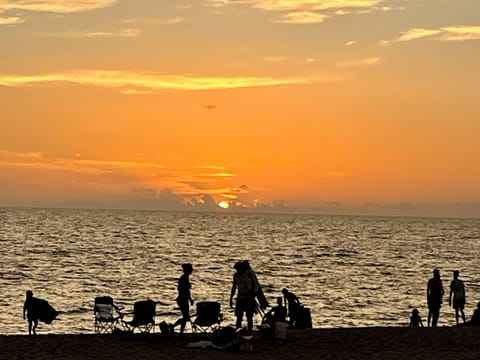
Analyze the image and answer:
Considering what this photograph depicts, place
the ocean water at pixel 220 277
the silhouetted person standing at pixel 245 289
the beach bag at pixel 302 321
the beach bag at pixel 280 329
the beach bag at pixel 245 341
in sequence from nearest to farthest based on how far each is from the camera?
the beach bag at pixel 245 341 → the silhouetted person standing at pixel 245 289 → the beach bag at pixel 280 329 → the beach bag at pixel 302 321 → the ocean water at pixel 220 277

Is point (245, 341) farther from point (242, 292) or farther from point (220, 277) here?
point (220, 277)

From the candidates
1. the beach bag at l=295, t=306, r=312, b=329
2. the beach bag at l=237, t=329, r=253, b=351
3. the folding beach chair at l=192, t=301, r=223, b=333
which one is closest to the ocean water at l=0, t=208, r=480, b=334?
the beach bag at l=295, t=306, r=312, b=329

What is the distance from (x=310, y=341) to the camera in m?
20.0

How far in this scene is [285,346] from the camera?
19188mm

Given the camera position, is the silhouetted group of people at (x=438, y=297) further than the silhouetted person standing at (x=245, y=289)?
Yes

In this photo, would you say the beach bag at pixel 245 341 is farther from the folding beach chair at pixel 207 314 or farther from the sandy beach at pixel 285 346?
the folding beach chair at pixel 207 314

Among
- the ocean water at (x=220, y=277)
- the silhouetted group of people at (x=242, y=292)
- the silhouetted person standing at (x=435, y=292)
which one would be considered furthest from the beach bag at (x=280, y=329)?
the ocean water at (x=220, y=277)

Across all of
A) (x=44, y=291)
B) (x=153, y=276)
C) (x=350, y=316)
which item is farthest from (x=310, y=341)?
(x=153, y=276)

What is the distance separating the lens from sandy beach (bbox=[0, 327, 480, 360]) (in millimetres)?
17797

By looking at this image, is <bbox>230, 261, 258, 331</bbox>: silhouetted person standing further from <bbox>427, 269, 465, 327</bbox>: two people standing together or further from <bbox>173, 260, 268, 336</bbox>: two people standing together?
<bbox>427, 269, 465, 327</bbox>: two people standing together

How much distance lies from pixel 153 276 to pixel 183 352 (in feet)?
152

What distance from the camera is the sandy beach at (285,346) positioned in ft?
58.4

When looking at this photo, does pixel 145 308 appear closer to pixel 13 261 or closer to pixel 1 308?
pixel 1 308

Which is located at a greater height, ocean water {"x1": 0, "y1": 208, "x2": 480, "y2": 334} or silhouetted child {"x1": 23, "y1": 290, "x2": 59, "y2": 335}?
silhouetted child {"x1": 23, "y1": 290, "x2": 59, "y2": 335}
